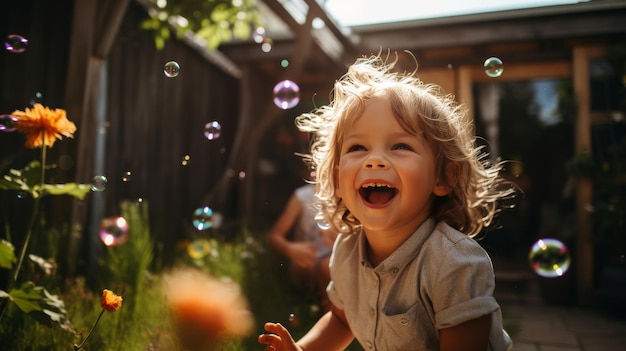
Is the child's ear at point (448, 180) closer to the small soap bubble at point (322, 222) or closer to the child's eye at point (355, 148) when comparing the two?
the child's eye at point (355, 148)

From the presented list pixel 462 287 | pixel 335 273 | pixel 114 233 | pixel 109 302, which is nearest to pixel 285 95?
pixel 114 233

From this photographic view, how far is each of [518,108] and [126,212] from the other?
6485 millimetres

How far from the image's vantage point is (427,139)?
4.36 ft

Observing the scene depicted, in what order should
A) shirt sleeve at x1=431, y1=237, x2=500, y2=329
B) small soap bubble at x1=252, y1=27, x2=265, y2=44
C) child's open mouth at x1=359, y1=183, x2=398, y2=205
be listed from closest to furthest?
shirt sleeve at x1=431, y1=237, x2=500, y2=329 < child's open mouth at x1=359, y1=183, x2=398, y2=205 < small soap bubble at x1=252, y1=27, x2=265, y2=44

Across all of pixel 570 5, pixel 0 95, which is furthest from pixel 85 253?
pixel 570 5

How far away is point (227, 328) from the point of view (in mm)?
1894

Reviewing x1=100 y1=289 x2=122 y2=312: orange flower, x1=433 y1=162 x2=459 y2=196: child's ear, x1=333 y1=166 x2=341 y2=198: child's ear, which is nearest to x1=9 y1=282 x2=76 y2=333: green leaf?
x1=100 y1=289 x2=122 y2=312: orange flower

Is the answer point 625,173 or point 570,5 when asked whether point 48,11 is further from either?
point 625,173

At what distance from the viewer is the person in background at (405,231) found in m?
1.18

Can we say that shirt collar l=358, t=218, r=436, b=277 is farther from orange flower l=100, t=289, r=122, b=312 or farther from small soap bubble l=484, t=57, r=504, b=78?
small soap bubble l=484, t=57, r=504, b=78

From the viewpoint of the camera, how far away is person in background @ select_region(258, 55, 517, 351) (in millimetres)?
1177

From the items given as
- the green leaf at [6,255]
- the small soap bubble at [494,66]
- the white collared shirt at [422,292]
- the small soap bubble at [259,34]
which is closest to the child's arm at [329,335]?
the white collared shirt at [422,292]

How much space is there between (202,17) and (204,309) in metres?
2.16

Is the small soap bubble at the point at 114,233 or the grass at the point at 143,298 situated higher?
the small soap bubble at the point at 114,233
